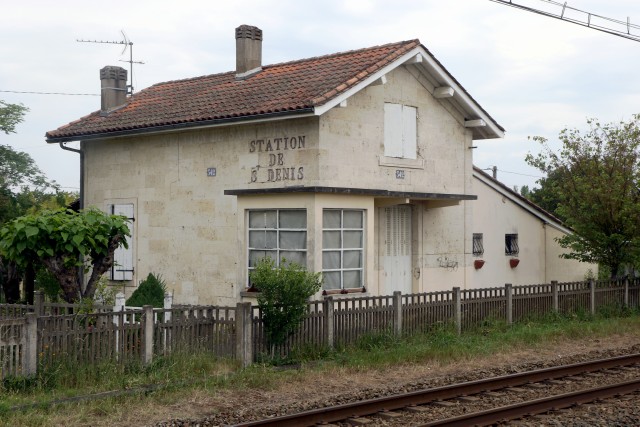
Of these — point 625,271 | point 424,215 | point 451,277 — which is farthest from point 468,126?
point 625,271

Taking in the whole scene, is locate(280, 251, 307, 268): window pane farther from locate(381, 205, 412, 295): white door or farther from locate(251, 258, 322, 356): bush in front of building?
locate(381, 205, 412, 295): white door

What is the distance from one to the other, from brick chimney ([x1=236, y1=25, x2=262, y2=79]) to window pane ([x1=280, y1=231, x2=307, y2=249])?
5.46 meters

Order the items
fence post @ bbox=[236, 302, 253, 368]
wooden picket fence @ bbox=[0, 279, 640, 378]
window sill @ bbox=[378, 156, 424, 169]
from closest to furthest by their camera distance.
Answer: wooden picket fence @ bbox=[0, 279, 640, 378] → fence post @ bbox=[236, 302, 253, 368] → window sill @ bbox=[378, 156, 424, 169]

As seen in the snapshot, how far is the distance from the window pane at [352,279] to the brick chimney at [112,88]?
869 cm

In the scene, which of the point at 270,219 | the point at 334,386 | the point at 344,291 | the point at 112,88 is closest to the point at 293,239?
the point at 270,219

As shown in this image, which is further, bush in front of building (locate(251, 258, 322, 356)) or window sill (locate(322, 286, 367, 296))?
window sill (locate(322, 286, 367, 296))

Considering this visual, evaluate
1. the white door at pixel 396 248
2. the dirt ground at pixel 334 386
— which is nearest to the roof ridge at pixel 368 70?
the white door at pixel 396 248

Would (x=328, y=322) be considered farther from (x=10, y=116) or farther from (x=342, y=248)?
(x=10, y=116)

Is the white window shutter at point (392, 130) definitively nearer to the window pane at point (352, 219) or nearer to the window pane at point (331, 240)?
the window pane at point (352, 219)

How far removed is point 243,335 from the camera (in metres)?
13.2

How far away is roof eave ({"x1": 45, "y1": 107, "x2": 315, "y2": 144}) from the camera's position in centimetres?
1619

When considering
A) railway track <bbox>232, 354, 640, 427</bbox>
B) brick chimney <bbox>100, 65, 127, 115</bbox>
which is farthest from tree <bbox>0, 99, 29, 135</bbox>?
railway track <bbox>232, 354, 640, 427</bbox>

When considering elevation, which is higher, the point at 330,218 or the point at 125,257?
the point at 330,218

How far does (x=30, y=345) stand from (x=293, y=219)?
6.80 metres
